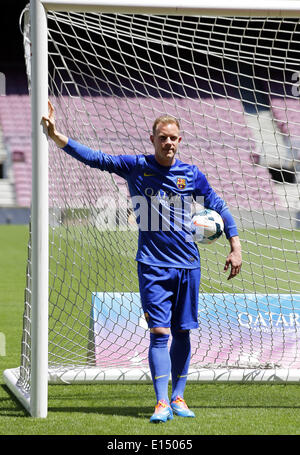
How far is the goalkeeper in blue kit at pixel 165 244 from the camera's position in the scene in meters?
3.63

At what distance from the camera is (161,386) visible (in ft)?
11.8

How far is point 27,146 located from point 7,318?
1451 centimetres

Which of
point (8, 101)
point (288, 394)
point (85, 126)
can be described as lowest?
point (288, 394)

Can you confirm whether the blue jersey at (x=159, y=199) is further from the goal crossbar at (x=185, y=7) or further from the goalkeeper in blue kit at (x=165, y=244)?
the goal crossbar at (x=185, y=7)

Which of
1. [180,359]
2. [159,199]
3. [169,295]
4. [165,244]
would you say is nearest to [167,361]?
[180,359]

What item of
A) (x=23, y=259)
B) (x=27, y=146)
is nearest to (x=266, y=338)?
(x=23, y=259)

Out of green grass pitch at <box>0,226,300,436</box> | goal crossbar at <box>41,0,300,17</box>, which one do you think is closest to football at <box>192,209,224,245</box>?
green grass pitch at <box>0,226,300,436</box>

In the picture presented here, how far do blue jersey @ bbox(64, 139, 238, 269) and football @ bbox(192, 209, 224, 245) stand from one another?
0.14ft

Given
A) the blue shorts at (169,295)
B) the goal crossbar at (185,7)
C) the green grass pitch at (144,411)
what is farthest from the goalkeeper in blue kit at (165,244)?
the goal crossbar at (185,7)

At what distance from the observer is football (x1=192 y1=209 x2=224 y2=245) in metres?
3.81

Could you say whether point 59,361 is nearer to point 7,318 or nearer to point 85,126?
point 85,126

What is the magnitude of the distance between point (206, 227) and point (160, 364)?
760 millimetres

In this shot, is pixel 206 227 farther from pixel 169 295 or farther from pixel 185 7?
pixel 185 7

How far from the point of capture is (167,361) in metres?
3.64
